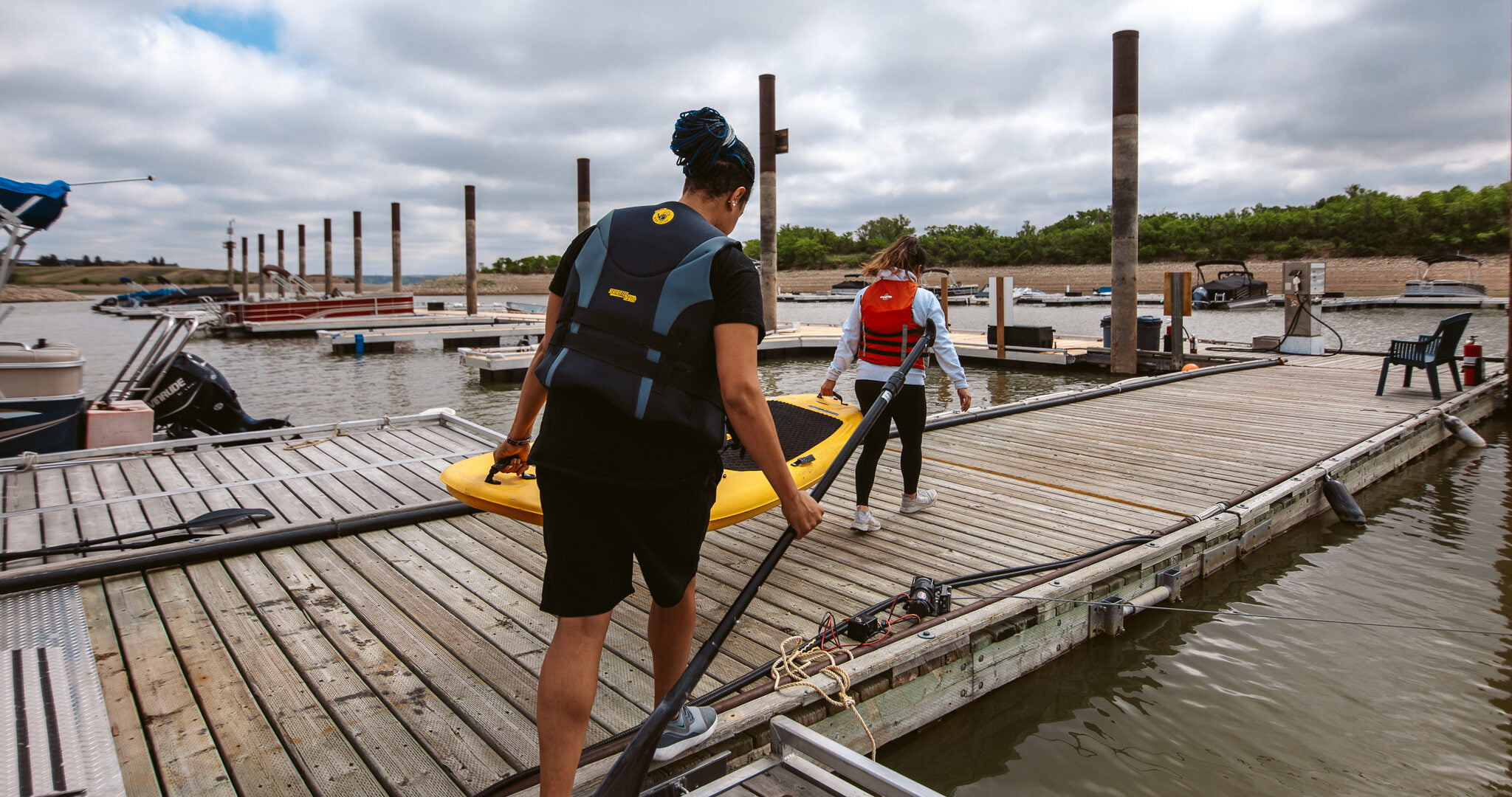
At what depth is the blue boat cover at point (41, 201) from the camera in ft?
18.5

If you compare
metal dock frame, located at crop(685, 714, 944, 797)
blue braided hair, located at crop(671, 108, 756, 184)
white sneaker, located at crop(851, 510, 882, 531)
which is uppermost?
blue braided hair, located at crop(671, 108, 756, 184)

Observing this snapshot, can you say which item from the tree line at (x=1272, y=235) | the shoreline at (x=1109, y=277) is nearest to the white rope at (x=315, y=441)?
the shoreline at (x=1109, y=277)

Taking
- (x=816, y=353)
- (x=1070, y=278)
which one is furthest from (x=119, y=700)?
(x=1070, y=278)

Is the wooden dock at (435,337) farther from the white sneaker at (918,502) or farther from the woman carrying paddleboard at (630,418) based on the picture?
the woman carrying paddleboard at (630,418)

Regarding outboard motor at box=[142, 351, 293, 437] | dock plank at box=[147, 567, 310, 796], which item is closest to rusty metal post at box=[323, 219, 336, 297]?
outboard motor at box=[142, 351, 293, 437]

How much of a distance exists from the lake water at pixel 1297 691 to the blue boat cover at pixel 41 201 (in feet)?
22.3

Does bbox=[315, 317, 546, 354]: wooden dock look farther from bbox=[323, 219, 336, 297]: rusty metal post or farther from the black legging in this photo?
bbox=[323, 219, 336, 297]: rusty metal post

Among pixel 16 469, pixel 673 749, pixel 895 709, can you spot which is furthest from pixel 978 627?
pixel 16 469

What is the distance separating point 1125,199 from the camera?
45.2 feet

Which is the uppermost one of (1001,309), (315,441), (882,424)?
(1001,309)

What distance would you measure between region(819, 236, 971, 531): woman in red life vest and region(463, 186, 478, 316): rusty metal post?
1131 inches

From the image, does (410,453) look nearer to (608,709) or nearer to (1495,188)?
(608,709)

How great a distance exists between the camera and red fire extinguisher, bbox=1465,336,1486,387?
33.9 feet

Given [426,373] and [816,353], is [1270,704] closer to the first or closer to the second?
[816,353]
